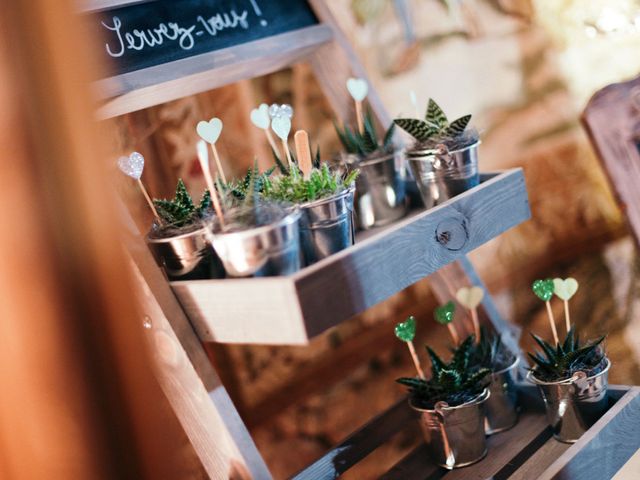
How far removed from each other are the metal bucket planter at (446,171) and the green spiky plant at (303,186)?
8.3 inches

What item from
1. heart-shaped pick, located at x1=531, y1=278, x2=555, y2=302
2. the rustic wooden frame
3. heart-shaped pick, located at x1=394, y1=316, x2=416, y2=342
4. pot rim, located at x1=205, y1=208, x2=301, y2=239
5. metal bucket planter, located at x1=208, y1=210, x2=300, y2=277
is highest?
→ pot rim, located at x1=205, y1=208, x2=301, y2=239

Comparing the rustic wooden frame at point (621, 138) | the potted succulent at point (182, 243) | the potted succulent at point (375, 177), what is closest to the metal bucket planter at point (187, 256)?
the potted succulent at point (182, 243)

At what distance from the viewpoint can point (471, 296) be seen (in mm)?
1585

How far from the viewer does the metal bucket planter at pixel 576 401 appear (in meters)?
1.46

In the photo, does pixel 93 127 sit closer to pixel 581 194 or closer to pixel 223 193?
pixel 223 193

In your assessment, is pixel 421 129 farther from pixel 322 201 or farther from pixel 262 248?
pixel 262 248

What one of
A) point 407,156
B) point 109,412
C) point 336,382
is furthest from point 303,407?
point 109,412

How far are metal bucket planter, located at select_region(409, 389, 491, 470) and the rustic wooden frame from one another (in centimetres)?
73

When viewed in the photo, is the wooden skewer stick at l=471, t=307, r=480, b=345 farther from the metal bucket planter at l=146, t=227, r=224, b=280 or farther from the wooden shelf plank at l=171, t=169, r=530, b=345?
the metal bucket planter at l=146, t=227, r=224, b=280

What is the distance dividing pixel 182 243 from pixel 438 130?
522 mm

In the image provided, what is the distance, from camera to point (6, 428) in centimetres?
88

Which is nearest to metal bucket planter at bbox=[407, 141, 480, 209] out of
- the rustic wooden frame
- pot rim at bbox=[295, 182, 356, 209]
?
pot rim at bbox=[295, 182, 356, 209]

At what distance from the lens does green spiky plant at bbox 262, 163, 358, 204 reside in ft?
4.08

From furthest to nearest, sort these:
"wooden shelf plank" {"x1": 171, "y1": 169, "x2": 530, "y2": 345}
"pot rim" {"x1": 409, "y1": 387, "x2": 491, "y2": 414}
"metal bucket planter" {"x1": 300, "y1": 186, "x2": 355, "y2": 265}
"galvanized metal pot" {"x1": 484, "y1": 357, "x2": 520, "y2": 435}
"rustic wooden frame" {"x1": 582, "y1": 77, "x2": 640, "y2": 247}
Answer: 1. "rustic wooden frame" {"x1": 582, "y1": 77, "x2": 640, "y2": 247}
2. "galvanized metal pot" {"x1": 484, "y1": 357, "x2": 520, "y2": 435}
3. "pot rim" {"x1": 409, "y1": 387, "x2": 491, "y2": 414}
4. "metal bucket planter" {"x1": 300, "y1": 186, "x2": 355, "y2": 265}
5. "wooden shelf plank" {"x1": 171, "y1": 169, "x2": 530, "y2": 345}
